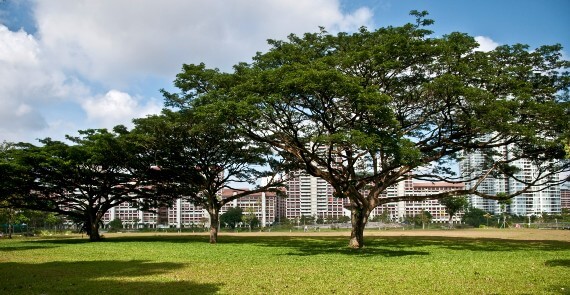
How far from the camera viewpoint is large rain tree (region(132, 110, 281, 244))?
85.9ft

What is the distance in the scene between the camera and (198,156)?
96.0ft

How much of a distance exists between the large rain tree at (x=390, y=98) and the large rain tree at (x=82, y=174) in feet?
32.2

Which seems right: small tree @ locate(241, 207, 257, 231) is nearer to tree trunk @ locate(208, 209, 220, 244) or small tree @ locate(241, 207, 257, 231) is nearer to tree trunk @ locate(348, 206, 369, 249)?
tree trunk @ locate(208, 209, 220, 244)

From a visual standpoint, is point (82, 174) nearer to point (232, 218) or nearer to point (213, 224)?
point (213, 224)

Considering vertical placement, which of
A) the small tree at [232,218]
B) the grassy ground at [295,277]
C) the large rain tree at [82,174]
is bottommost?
the small tree at [232,218]

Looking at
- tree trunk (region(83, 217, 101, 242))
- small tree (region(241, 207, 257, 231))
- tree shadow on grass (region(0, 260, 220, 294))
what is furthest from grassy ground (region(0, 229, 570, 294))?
small tree (region(241, 207, 257, 231))

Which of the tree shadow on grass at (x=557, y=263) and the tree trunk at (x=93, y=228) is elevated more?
the tree shadow on grass at (x=557, y=263)

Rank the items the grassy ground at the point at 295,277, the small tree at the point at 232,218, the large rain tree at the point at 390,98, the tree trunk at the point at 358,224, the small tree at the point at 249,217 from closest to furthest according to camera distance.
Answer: the grassy ground at the point at 295,277, the large rain tree at the point at 390,98, the tree trunk at the point at 358,224, the small tree at the point at 249,217, the small tree at the point at 232,218

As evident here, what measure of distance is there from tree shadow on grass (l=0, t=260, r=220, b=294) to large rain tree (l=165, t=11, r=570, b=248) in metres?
6.99

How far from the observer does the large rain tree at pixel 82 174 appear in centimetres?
2939

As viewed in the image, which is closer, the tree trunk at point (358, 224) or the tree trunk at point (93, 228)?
the tree trunk at point (358, 224)

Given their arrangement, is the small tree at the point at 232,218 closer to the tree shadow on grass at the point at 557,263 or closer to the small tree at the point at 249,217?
the small tree at the point at 249,217

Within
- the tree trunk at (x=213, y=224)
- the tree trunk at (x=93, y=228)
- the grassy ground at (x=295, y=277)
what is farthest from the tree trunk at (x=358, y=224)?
the tree trunk at (x=93, y=228)

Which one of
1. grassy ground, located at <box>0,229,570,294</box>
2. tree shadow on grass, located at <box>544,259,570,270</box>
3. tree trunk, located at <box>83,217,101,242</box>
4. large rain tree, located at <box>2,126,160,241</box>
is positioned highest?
large rain tree, located at <box>2,126,160,241</box>
